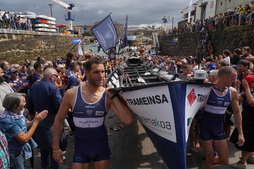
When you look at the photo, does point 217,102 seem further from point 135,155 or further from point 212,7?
point 212,7

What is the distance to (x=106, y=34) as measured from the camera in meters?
6.05

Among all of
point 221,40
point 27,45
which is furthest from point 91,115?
point 27,45

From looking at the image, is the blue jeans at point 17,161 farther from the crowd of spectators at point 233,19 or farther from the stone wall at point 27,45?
the stone wall at point 27,45

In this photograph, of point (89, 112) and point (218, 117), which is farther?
point (218, 117)

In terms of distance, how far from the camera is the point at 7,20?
14.1 m

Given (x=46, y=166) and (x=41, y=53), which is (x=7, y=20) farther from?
(x=46, y=166)

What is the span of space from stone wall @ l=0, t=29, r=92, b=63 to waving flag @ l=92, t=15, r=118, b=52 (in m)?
11.3

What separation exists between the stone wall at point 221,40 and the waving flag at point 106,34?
929 centimetres

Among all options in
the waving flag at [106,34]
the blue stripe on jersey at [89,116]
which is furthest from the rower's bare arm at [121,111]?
the waving flag at [106,34]

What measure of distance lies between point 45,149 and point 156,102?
2143mm

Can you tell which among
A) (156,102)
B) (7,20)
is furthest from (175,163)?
(7,20)

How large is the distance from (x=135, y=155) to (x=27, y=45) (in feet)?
56.5

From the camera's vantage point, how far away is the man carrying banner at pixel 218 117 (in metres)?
2.51

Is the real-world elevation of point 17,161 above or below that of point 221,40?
below
